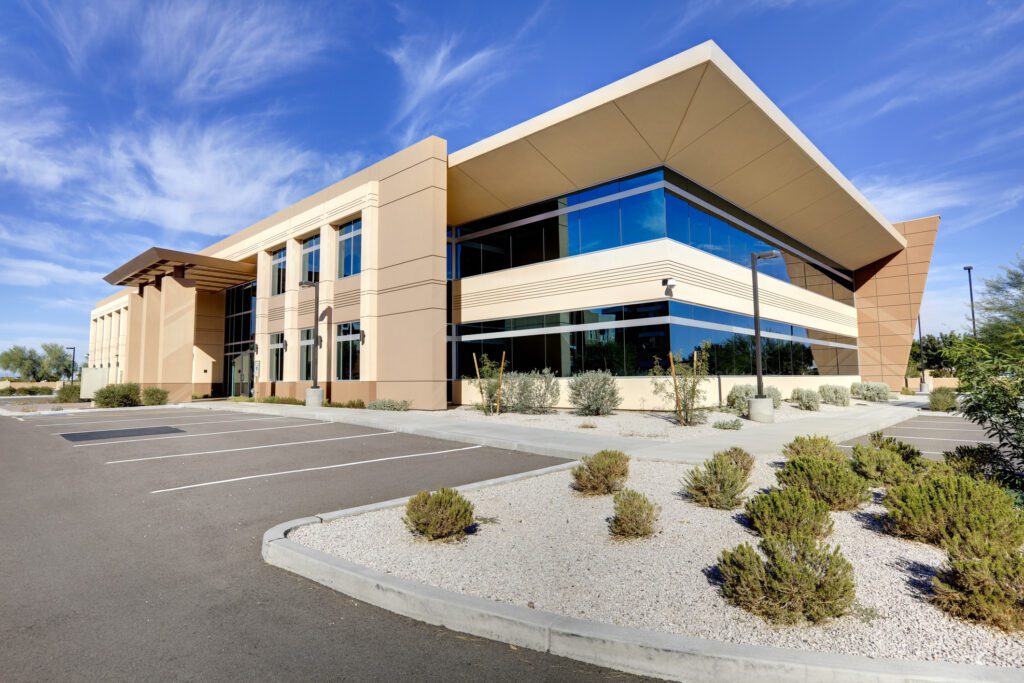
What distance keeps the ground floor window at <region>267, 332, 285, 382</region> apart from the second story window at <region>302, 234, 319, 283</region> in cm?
375

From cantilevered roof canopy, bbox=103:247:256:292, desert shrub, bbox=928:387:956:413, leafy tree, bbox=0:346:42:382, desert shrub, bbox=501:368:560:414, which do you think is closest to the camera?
desert shrub, bbox=501:368:560:414

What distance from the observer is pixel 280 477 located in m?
9.02

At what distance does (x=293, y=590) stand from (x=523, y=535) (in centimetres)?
226

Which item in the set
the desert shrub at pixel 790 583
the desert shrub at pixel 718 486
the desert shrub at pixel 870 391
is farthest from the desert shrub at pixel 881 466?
the desert shrub at pixel 870 391

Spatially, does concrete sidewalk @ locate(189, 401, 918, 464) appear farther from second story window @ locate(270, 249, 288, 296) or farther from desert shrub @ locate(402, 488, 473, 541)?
second story window @ locate(270, 249, 288, 296)

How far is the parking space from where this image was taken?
Result: 13036mm

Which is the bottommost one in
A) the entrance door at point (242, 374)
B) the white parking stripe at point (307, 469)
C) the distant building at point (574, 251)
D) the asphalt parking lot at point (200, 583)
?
the asphalt parking lot at point (200, 583)

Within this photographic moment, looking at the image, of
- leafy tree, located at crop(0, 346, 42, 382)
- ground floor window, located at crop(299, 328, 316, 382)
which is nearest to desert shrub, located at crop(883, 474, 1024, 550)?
ground floor window, located at crop(299, 328, 316, 382)

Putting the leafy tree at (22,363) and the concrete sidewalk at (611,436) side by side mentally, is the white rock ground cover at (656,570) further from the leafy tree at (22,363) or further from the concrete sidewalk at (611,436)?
the leafy tree at (22,363)

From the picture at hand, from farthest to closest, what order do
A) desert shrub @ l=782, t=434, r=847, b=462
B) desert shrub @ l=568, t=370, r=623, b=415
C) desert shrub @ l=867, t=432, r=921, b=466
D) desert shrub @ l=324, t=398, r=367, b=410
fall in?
desert shrub @ l=324, t=398, r=367, b=410 → desert shrub @ l=568, t=370, r=623, b=415 → desert shrub @ l=782, t=434, r=847, b=462 → desert shrub @ l=867, t=432, r=921, b=466

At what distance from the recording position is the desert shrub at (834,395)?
26.5 meters

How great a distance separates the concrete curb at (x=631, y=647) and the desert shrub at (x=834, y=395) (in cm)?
2711

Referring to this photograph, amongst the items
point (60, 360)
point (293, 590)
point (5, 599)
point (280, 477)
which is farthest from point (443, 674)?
point (60, 360)

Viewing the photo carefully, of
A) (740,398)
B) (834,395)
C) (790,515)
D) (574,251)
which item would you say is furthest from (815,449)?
(834,395)
